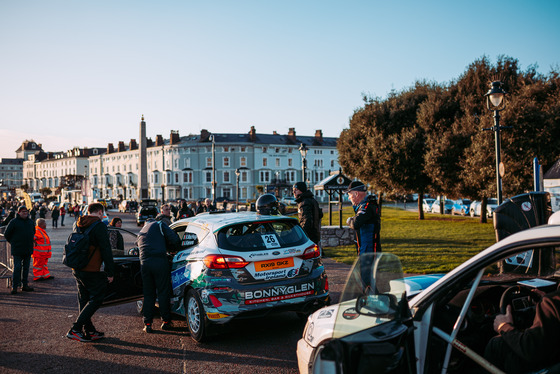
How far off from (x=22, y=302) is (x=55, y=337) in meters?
2.98

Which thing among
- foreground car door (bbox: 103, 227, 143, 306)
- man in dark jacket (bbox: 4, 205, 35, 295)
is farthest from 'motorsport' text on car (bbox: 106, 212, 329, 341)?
man in dark jacket (bbox: 4, 205, 35, 295)

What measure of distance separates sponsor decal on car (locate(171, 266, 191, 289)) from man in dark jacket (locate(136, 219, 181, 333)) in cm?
10

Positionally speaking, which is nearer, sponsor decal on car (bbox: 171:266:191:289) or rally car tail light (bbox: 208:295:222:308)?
rally car tail light (bbox: 208:295:222:308)

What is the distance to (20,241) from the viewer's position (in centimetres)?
950

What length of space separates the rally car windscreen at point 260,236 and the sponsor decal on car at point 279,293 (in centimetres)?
56

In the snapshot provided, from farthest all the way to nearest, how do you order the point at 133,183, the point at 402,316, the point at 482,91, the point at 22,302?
the point at 133,183 < the point at 482,91 < the point at 22,302 < the point at 402,316

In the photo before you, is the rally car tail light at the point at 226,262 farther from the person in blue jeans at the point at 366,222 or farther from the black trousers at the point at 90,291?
the person in blue jeans at the point at 366,222

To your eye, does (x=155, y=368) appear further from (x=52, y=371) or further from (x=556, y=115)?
(x=556, y=115)

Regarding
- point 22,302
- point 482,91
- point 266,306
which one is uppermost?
point 482,91

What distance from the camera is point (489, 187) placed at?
23.0 meters

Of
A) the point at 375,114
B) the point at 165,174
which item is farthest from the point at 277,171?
the point at 375,114

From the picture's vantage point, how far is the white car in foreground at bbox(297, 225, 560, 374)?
2361mm

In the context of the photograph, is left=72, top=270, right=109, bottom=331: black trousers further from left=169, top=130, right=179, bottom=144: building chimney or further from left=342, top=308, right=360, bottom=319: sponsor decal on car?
left=169, top=130, right=179, bottom=144: building chimney

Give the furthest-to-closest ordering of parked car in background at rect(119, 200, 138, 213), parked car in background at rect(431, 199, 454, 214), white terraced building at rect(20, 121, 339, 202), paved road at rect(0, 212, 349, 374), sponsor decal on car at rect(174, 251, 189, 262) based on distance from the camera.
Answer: white terraced building at rect(20, 121, 339, 202), parked car in background at rect(119, 200, 138, 213), parked car in background at rect(431, 199, 454, 214), sponsor decal on car at rect(174, 251, 189, 262), paved road at rect(0, 212, 349, 374)
